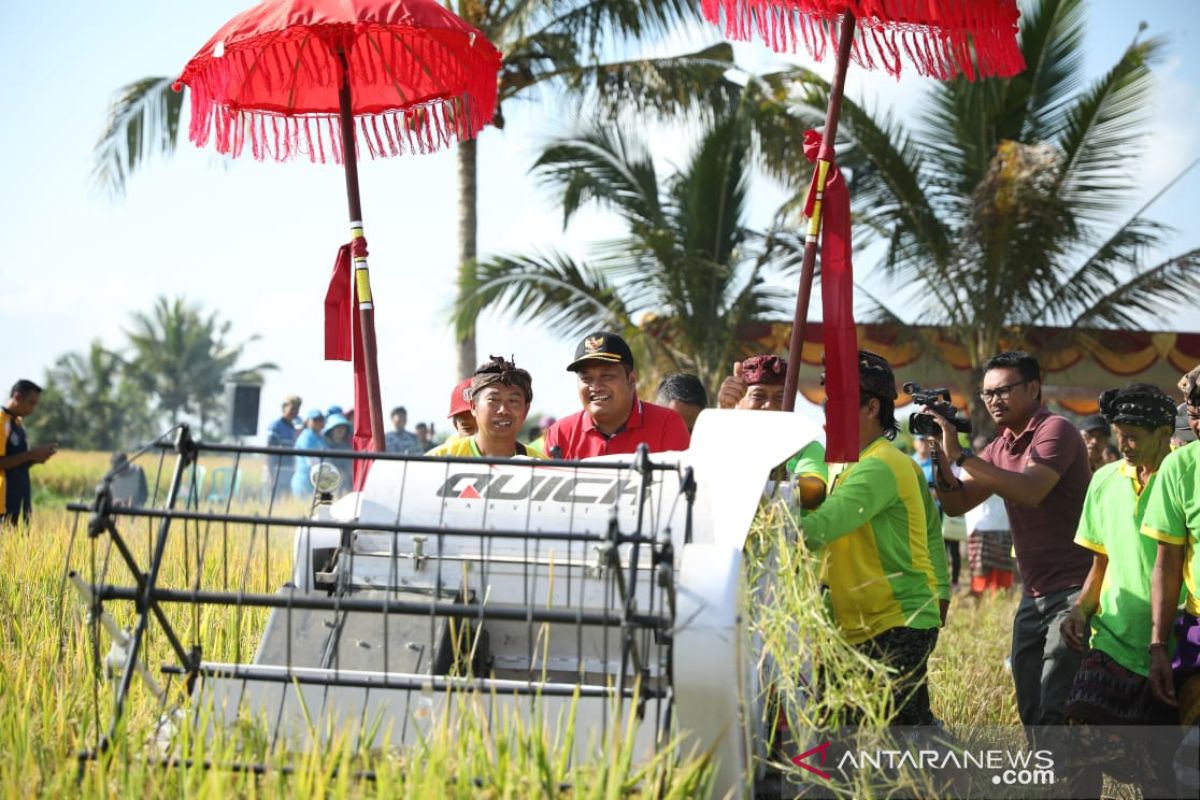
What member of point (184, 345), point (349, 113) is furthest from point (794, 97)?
point (184, 345)

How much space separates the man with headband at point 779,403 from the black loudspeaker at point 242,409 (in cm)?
1000

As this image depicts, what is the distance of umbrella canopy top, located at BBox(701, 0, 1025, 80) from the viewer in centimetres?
490

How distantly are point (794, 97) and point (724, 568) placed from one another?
12858 millimetres

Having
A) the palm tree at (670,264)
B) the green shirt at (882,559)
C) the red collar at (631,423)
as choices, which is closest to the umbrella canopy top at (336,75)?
the red collar at (631,423)

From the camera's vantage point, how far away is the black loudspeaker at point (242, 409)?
1562 centimetres

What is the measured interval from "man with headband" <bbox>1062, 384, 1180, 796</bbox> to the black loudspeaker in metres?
12.3

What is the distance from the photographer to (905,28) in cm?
509

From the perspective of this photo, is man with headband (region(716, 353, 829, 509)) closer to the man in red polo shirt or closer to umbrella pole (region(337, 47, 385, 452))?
the man in red polo shirt

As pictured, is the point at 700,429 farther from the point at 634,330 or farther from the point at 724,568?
the point at 634,330

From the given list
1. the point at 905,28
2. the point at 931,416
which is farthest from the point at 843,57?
the point at 931,416

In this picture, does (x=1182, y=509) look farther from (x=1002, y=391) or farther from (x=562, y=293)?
(x=562, y=293)

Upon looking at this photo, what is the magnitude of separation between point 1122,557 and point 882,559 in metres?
0.93

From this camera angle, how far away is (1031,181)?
14.4m

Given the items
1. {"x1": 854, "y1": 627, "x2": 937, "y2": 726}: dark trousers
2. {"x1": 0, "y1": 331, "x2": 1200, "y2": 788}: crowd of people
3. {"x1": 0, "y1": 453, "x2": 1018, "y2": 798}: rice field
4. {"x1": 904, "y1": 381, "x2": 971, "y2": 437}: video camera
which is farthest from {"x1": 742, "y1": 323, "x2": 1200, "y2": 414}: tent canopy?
{"x1": 0, "y1": 453, "x2": 1018, "y2": 798}: rice field
